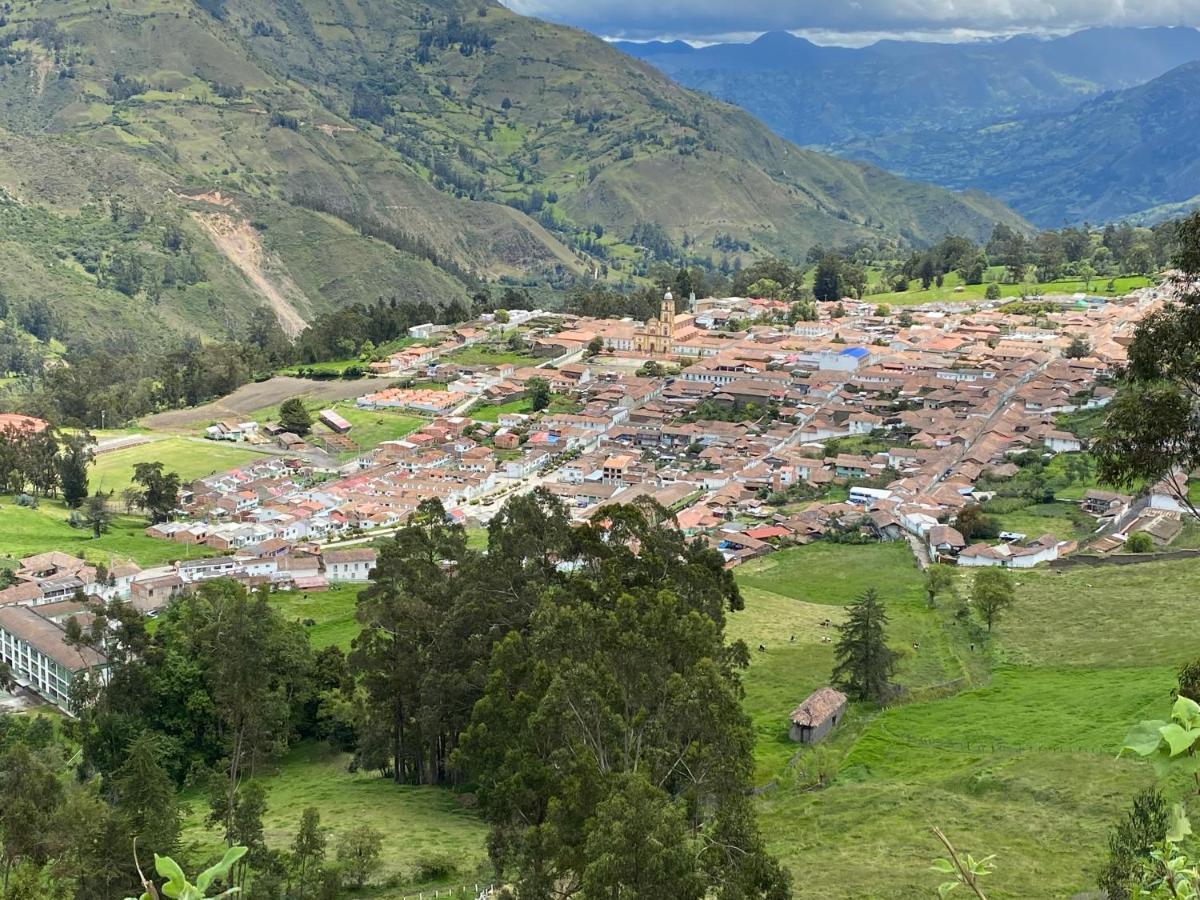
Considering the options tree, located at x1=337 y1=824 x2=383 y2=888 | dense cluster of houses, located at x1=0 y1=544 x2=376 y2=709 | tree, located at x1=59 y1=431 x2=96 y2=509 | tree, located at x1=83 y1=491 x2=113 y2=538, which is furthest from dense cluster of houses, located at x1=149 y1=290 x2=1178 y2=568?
tree, located at x1=337 y1=824 x2=383 y2=888

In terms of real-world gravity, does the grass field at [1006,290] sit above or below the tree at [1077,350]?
above

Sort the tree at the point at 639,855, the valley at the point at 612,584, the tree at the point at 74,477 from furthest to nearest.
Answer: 1. the tree at the point at 74,477
2. the valley at the point at 612,584
3. the tree at the point at 639,855

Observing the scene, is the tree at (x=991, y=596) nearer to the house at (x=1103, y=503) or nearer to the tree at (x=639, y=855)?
the house at (x=1103, y=503)

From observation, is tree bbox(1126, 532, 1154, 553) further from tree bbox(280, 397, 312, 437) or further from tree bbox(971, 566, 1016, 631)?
tree bbox(280, 397, 312, 437)

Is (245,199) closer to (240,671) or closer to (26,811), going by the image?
(240,671)

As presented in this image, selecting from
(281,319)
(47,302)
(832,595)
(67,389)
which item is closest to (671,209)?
(281,319)

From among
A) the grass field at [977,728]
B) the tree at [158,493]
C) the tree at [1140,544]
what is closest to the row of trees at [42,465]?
the tree at [158,493]

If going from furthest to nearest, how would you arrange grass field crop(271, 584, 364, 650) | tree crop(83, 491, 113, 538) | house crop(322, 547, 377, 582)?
tree crop(83, 491, 113, 538) < house crop(322, 547, 377, 582) < grass field crop(271, 584, 364, 650)
